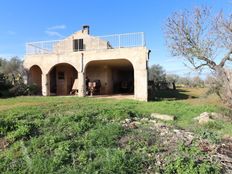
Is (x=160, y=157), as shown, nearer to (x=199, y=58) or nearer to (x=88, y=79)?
(x=199, y=58)

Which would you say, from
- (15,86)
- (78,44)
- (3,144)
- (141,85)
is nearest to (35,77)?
(15,86)

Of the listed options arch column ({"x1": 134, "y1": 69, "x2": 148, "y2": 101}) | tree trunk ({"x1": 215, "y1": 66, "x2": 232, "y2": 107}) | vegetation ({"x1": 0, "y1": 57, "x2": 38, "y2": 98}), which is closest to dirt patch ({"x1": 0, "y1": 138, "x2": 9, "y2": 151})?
tree trunk ({"x1": 215, "y1": 66, "x2": 232, "y2": 107})

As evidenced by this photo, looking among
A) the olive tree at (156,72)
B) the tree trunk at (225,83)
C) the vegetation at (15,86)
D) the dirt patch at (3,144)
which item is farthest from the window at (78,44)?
the olive tree at (156,72)

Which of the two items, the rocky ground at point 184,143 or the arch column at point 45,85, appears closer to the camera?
the rocky ground at point 184,143

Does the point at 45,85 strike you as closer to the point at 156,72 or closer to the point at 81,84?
the point at 81,84

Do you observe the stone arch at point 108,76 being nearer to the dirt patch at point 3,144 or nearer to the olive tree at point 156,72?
the olive tree at point 156,72

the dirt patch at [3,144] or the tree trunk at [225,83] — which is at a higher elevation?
the tree trunk at [225,83]

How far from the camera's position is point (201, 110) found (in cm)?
1176

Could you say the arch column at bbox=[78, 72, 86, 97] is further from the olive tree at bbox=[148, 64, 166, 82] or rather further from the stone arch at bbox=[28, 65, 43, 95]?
the olive tree at bbox=[148, 64, 166, 82]

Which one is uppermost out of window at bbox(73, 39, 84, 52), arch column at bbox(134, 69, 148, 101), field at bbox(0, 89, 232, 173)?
window at bbox(73, 39, 84, 52)

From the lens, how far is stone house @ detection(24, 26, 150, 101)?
1708 centimetres

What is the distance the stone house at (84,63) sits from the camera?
1708cm

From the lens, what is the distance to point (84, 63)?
18922mm

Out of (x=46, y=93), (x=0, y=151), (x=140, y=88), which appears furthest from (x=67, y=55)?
(x=0, y=151)
